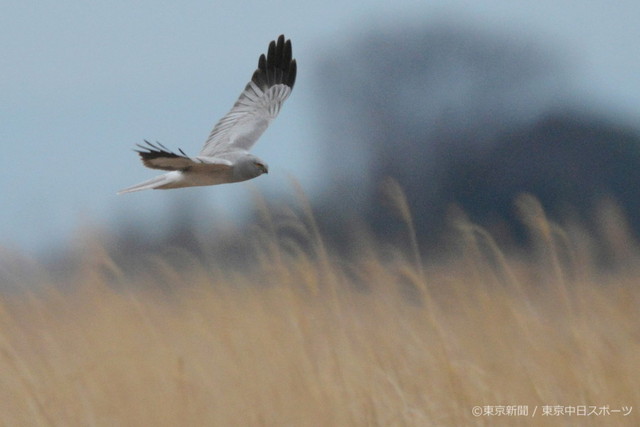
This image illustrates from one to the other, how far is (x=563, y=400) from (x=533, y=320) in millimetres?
320

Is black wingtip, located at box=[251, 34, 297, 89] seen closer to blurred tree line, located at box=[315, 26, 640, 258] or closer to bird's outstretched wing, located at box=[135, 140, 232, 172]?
bird's outstretched wing, located at box=[135, 140, 232, 172]

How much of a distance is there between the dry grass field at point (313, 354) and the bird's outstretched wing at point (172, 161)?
0.44 metres

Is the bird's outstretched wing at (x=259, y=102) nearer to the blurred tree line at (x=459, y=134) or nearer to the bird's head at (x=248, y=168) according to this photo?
the bird's head at (x=248, y=168)

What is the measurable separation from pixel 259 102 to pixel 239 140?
64 cm

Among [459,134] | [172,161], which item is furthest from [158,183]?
[459,134]

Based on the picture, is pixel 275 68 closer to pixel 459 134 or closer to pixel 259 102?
pixel 259 102

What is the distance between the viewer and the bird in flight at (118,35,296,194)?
9.53 feet

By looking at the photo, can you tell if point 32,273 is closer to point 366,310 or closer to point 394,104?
point 366,310

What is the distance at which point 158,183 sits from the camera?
313cm

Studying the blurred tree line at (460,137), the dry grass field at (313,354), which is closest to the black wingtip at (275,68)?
the dry grass field at (313,354)

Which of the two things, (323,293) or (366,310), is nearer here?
(323,293)

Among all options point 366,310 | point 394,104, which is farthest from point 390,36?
point 366,310

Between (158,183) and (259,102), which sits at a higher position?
(259,102)

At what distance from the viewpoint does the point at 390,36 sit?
1839cm
